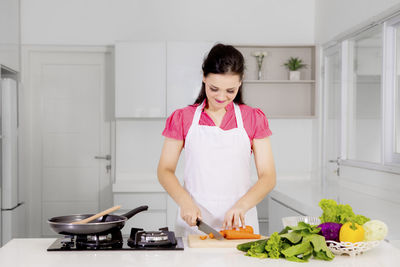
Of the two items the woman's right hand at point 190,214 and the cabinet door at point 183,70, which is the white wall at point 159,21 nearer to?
the cabinet door at point 183,70

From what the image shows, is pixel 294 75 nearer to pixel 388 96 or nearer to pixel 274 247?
pixel 388 96

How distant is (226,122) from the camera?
7.31ft

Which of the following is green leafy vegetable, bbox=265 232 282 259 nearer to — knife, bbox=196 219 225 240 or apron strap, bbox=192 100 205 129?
knife, bbox=196 219 225 240

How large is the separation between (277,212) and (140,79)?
5.57 ft

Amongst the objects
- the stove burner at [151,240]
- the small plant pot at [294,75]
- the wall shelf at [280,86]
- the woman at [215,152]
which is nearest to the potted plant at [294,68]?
the small plant pot at [294,75]

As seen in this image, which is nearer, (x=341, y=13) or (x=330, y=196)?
(x=330, y=196)

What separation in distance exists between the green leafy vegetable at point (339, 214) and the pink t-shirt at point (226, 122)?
59 centimetres

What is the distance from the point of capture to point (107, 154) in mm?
4762

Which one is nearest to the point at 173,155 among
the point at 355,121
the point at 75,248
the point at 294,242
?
the point at 75,248

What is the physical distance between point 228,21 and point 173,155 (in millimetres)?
2838

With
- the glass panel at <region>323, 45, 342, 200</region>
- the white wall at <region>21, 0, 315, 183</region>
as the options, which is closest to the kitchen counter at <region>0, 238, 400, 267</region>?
the glass panel at <region>323, 45, 342, 200</region>

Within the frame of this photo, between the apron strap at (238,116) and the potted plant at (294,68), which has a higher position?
the potted plant at (294,68)

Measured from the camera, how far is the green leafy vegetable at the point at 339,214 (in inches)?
61.6

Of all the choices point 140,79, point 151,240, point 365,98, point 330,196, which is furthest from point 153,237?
point 140,79
